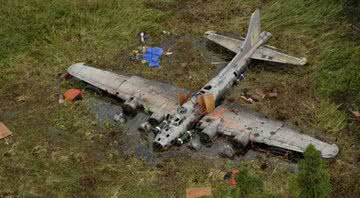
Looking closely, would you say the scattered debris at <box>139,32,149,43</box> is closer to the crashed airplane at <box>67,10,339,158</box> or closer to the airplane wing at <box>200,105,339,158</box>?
the crashed airplane at <box>67,10,339,158</box>

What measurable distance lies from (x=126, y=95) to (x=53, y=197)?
521cm

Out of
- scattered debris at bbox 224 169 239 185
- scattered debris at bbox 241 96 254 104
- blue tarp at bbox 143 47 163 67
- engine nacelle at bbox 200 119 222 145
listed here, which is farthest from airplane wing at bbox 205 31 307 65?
scattered debris at bbox 224 169 239 185

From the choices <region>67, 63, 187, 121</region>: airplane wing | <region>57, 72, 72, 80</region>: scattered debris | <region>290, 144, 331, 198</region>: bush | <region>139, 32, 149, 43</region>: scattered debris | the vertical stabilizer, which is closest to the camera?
<region>290, 144, 331, 198</region>: bush

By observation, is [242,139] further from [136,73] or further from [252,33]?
[136,73]

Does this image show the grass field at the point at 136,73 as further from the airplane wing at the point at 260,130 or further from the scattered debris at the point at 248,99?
the airplane wing at the point at 260,130

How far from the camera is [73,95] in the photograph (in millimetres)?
18719

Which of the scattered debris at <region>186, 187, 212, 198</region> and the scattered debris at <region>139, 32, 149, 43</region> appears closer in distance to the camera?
the scattered debris at <region>186, 187, 212, 198</region>

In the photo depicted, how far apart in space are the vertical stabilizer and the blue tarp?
4165mm

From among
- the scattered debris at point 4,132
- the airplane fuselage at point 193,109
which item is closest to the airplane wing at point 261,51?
the airplane fuselage at point 193,109

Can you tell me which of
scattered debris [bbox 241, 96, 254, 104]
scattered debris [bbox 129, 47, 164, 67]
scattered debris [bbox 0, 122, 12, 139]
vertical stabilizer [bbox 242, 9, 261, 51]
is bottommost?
scattered debris [bbox 0, 122, 12, 139]

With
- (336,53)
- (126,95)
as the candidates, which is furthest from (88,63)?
(336,53)

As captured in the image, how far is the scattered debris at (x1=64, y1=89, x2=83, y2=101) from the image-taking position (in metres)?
18.7

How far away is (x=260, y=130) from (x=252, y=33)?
516cm

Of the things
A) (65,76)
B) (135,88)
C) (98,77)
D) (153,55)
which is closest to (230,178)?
(135,88)
